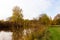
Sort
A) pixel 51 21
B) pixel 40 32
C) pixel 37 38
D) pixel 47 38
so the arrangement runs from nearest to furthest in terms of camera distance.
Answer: pixel 47 38
pixel 37 38
pixel 40 32
pixel 51 21

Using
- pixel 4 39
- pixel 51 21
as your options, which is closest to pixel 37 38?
pixel 4 39

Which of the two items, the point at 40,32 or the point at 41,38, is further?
the point at 40,32

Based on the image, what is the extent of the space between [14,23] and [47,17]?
2.96 metres

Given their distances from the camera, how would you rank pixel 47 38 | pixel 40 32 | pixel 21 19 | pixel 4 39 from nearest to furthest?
pixel 47 38, pixel 40 32, pixel 4 39, pixel 21 19

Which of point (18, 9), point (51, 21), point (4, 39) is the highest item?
point (18, 9)

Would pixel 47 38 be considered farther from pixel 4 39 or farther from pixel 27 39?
pixel 4 39

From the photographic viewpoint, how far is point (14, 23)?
16.5 meters

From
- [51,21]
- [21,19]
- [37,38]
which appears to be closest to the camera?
[37,38]

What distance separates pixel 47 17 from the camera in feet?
49.4

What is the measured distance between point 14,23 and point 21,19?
26.2 inches

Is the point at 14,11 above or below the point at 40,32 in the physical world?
above

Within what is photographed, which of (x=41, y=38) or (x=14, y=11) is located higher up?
(x=14, y=11)

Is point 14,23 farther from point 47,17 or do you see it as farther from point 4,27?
point 47,17

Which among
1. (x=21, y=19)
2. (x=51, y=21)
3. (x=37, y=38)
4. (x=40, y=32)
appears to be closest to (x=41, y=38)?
(x=37, y=38)
